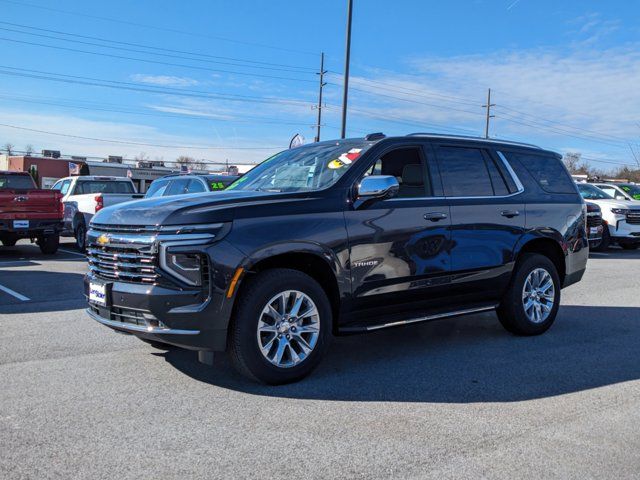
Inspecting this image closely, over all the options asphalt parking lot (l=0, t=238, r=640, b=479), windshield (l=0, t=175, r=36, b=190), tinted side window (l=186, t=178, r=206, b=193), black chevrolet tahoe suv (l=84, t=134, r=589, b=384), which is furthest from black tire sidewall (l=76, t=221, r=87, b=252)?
black chevrolet tahoe suv (l=84, t=134, r=589, b=384)

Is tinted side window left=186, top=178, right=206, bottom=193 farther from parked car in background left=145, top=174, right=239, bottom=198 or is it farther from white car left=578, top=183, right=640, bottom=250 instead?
white car left=578, top=183, right=640, bottom=250

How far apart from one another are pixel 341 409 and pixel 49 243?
1201 cm

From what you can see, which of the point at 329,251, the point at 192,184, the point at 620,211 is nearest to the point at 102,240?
the point at 329,251

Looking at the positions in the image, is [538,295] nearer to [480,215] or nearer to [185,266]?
[480,215]

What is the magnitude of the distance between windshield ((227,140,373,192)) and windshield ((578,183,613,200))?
14845 millimetres

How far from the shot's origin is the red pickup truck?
44.6 feet

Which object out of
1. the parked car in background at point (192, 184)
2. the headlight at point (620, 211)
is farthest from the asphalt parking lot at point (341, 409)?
the headlight at point (620, 211)

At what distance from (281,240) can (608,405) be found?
2.60m

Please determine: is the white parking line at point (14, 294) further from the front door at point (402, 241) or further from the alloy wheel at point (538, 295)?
the alloy wheel at point (538, 295)

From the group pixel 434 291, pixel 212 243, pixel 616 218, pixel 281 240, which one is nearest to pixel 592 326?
pixel 434 291

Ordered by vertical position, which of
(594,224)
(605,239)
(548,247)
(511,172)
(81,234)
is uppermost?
(511,172)

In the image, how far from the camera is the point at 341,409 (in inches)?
165

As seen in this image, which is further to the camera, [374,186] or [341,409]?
[374,186]

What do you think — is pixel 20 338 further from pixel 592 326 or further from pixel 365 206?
pixel 592 326
